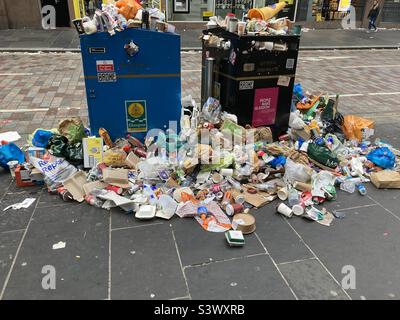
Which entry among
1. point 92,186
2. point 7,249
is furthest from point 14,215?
point 92,186

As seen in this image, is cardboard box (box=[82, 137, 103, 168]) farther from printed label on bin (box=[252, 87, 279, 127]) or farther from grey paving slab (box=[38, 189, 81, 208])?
printed label on bin (box=[252, 87, 279, 127])

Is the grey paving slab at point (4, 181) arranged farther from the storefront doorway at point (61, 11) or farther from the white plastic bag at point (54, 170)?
the storefront doorway at point (61, 11)

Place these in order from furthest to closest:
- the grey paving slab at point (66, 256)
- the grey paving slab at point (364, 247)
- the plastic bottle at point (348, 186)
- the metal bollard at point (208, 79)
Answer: the metal bollard at point (208, 79)
the plastic bottle at point (348, 186)
the grey paving slab at point (364, 247)
the grey paving slab at point (66, 256)

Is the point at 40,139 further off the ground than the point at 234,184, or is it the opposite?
the point at 40,139

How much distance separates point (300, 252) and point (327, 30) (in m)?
16.8

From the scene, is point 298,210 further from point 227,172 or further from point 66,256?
point 66,256

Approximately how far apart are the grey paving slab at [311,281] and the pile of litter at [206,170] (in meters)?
0.48

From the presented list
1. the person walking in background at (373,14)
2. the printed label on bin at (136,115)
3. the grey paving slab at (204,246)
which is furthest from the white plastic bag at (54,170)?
the person walking in background at (373,14)

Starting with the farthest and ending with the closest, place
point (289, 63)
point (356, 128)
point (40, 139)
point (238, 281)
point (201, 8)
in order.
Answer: point (201, 8)
point (356, 128)
point (289, 63)
point (40, 139)
point (238, 281)

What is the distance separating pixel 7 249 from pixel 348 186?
336 centimetres

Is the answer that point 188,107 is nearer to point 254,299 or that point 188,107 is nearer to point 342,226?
point 342,226

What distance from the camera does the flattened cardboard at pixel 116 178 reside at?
3590mm

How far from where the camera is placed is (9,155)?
3908 millimetres

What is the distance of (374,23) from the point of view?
1742 cm
